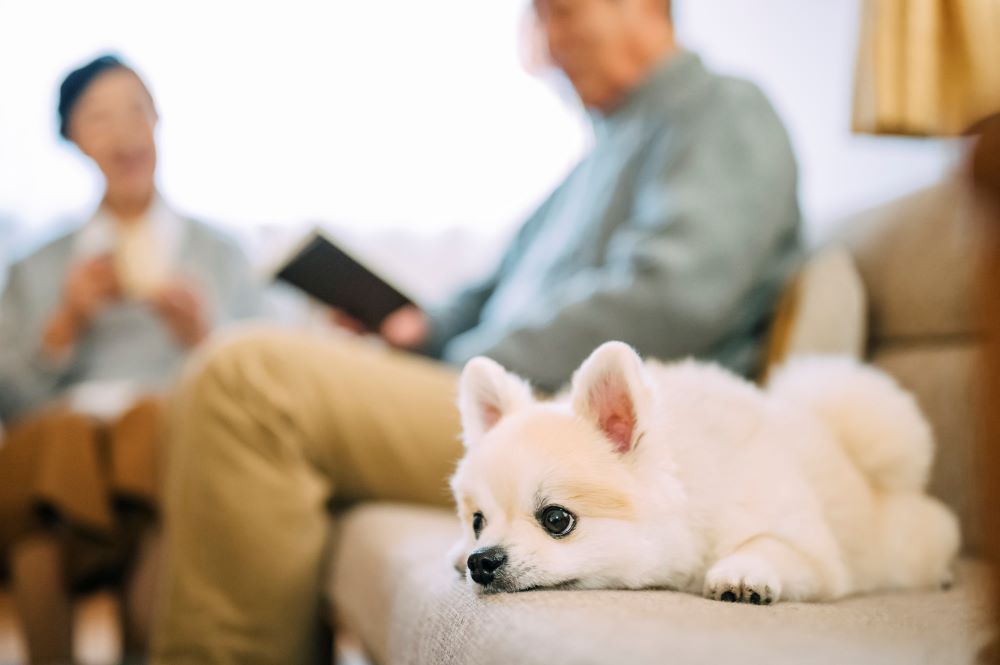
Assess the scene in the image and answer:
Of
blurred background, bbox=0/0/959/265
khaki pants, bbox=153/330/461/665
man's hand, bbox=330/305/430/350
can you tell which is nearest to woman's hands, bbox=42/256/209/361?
blurred background, bbox=0/0/959/265

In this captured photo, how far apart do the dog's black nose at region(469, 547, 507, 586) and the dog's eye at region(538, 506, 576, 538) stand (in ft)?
0.15

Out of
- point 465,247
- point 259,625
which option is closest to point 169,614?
point 259,625

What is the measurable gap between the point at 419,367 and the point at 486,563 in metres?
0.71

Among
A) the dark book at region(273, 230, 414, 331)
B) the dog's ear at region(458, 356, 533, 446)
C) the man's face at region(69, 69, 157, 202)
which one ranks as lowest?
the dark book at region(273, 230, 414, 331)

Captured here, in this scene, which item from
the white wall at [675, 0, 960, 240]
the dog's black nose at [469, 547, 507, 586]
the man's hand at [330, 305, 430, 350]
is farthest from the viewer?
the white wall at [675, 0, 960, 240]

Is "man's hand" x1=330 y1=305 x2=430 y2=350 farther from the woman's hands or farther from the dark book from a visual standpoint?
the woman's hands

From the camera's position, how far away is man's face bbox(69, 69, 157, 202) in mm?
1213

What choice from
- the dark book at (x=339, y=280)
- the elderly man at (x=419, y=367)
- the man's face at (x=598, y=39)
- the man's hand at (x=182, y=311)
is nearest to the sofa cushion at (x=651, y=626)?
the elderly man at (x=419, y=367)

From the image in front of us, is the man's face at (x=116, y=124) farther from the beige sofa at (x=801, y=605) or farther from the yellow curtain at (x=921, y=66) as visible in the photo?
the yellow curtain at (x=921, y=66)

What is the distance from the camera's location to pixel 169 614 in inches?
46.6

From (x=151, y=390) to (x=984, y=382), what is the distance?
5.75 feet

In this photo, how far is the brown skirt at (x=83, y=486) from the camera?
Answer: 5.12ft

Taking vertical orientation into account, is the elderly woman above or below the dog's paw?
below

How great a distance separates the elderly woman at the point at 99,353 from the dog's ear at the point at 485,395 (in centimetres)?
74
